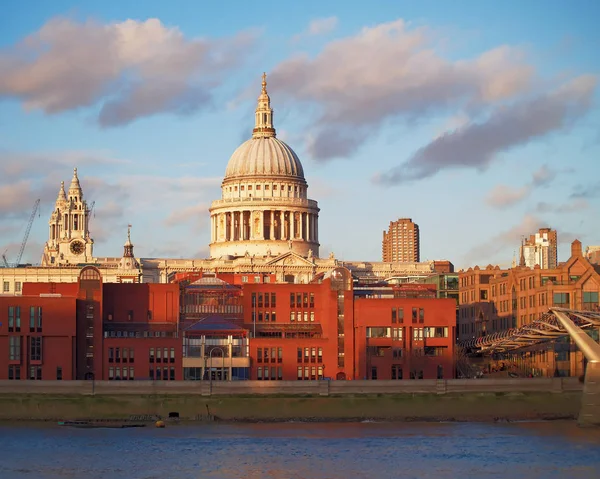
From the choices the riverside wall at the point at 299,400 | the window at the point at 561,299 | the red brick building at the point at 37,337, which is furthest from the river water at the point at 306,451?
the window at the point at 561,299

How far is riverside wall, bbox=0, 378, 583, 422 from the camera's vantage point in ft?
406

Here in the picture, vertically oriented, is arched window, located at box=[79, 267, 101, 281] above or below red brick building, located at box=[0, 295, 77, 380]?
above

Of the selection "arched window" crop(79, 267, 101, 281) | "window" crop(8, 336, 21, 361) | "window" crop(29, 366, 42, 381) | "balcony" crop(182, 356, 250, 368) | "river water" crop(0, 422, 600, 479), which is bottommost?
"river water" crop(0, 422, 600, 479)

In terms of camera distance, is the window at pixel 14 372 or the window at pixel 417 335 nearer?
the window at pixel 14 372

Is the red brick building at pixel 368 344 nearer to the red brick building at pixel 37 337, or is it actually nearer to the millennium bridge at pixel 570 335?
the millennium bridge at pixel 570 335

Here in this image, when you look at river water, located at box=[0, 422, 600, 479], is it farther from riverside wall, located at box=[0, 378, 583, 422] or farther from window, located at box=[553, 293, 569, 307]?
window, located at box=[553, 293, 569, 307]

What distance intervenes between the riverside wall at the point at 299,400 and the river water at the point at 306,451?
8.47 ft

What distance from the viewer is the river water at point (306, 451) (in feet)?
313

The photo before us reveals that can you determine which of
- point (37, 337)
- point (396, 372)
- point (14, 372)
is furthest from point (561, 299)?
point (14, 372)

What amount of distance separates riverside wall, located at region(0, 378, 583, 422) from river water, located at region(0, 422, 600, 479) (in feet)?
8.47

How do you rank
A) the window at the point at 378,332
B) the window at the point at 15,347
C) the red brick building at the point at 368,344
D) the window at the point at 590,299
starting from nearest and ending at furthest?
the window at the point at 15,347 → the red brick building at the point at 368,344 → the window at the point at 378,332 → the window at the point at 590,299

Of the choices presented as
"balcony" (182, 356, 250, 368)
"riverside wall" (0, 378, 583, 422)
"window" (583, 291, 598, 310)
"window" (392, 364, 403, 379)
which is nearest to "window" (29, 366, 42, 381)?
"riverside wall" (0, 378, 583, 422)

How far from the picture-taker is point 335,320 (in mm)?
136125

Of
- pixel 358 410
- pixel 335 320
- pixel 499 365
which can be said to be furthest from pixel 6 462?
pixel 499 365
